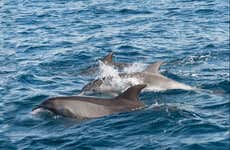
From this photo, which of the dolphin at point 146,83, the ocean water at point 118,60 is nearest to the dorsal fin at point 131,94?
the ocean water at point 118,60

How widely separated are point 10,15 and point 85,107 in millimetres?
22146

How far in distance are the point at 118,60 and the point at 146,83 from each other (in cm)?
487

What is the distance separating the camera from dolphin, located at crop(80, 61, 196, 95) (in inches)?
720

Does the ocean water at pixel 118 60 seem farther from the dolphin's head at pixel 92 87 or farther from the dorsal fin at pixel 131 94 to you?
the dolphin's head at pixel 92 87

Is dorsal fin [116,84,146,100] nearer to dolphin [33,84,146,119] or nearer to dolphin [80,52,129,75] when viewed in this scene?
dolphin [33,84,146,119]

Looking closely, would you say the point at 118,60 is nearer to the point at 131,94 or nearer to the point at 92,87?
the point at 92,87

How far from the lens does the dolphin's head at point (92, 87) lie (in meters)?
18.5

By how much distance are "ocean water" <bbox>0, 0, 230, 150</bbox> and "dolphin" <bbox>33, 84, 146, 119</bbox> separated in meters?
0.26

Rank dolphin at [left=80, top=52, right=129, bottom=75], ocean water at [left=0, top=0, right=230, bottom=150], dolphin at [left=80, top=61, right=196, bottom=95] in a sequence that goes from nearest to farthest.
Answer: ocean water at [left=0, top=0, right=230, bottom=150], dolphin at [left=80, top=61, right=196, bottom=95], dolphin at [left=80, top=52, right=129, bottom=75]

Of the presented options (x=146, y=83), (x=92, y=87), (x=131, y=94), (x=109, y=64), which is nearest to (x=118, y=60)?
(x=109, y=64)

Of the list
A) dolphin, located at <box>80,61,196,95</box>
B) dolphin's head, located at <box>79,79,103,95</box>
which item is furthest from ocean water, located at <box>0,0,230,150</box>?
dolphin's head, located at <box>79,79,103,95</box>

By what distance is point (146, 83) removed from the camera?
1889 cm

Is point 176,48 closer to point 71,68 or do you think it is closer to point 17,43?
point 71,68

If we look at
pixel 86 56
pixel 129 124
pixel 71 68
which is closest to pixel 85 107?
pixel 129 124
